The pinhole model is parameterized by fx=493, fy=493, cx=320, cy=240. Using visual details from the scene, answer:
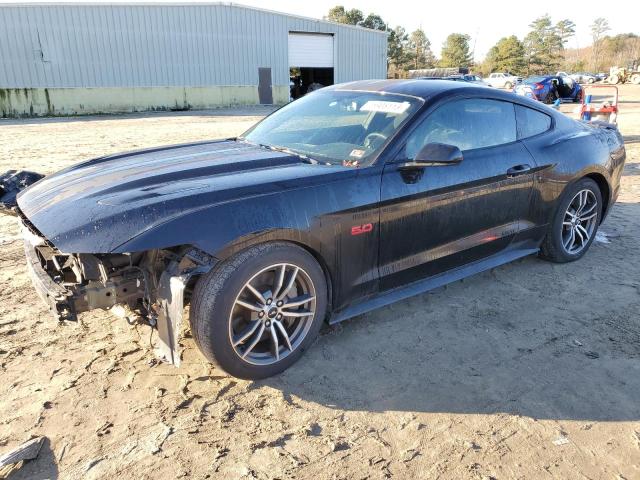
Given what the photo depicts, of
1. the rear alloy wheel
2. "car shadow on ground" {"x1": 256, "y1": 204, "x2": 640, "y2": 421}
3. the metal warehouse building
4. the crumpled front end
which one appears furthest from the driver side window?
the metal warehouse building

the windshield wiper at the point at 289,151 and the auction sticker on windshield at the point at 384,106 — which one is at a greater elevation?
the auction sticker on windshield at the point at 384,106

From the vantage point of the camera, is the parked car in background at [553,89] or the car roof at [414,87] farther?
the parked car in background at [553,89]

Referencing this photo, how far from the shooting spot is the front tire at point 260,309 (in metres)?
2.50

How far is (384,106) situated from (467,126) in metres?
0.65

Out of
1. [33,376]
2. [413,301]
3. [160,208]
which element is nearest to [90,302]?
[160,208]

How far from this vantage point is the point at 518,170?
377 centimetres

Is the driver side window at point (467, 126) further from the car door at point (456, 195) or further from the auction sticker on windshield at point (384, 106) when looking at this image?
the auction sticker on windshield at point (384, 106)

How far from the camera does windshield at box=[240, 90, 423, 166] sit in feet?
10.6

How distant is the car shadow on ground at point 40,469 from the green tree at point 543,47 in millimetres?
90411

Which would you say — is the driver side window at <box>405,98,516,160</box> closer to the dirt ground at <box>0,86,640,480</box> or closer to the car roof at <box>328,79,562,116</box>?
the car roof at <box>328,79,562,116</box>

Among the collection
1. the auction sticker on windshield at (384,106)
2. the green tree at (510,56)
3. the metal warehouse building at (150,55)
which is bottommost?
the auction sticker on windshield at (384,106)

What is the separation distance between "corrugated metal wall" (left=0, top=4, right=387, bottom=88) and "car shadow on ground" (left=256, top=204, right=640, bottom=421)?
2535 cm

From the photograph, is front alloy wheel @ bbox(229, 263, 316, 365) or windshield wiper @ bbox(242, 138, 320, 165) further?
windshield wiper @ bbox(242, 138, 320, 165)

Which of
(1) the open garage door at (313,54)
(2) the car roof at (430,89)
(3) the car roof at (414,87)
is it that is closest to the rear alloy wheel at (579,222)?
(2) the car roof at (430,89)
